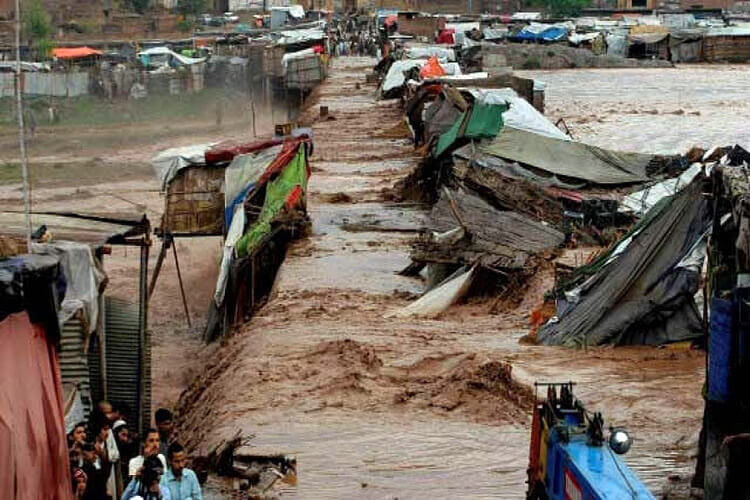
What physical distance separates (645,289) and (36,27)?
51856 mm

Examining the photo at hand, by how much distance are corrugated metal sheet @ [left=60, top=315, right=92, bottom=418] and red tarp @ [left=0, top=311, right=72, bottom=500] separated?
3.30 m

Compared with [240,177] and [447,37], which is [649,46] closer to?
[447,37]

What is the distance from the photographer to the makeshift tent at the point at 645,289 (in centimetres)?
1471

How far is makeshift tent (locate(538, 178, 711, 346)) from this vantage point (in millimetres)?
14711

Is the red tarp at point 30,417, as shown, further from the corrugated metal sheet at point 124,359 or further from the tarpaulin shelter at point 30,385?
the corrugated metal sheet at point 124,359

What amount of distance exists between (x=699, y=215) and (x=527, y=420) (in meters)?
2.97

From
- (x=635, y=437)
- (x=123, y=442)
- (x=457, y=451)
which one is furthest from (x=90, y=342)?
(x=635, y=437)

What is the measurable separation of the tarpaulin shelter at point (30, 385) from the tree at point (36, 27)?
180 feet

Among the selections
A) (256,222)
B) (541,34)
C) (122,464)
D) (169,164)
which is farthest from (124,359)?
(541,34)

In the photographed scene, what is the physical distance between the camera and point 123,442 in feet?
35.3

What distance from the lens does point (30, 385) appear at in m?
7.93

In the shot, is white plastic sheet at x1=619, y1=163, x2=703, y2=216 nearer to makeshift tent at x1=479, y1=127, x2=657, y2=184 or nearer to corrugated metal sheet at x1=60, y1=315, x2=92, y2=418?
makeshift tent at x1=479, y1=127, x2=657, y2=184

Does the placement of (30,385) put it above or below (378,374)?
above

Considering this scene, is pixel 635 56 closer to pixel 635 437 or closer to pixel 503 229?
pixel 503 229
